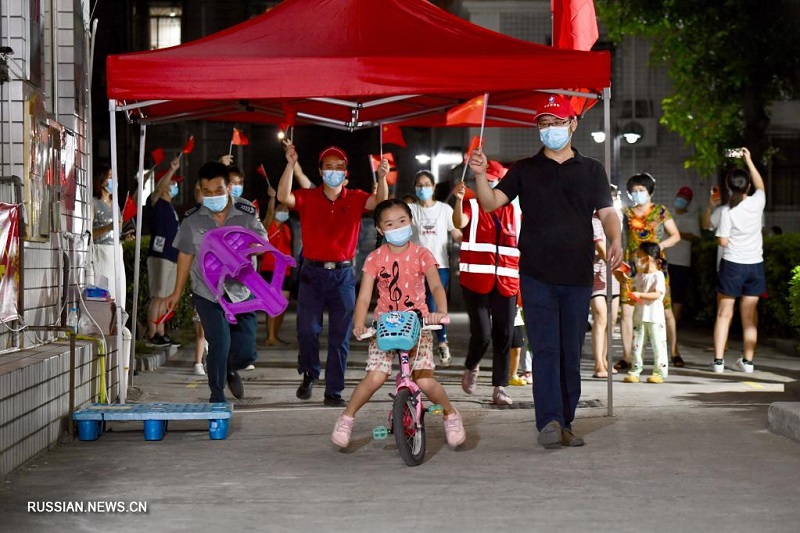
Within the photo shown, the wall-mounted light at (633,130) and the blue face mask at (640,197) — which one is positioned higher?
the wall-mounted light at (633,130)

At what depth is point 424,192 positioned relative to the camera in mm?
14953

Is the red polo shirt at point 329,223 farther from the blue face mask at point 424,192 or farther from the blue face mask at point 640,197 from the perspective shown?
the blue face mask at point 424,192

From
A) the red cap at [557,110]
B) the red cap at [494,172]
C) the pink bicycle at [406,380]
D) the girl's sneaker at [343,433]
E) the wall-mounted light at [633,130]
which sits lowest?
the girl's sneaker at [343,433]

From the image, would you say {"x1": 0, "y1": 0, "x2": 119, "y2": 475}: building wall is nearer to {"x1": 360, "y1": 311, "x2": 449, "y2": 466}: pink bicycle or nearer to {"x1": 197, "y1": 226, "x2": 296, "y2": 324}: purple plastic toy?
{"x1": 197, "y1": 226, "x2": 296, "y2": 324}: purple plastic toy

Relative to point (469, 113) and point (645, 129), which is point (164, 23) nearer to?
point (645, 129)

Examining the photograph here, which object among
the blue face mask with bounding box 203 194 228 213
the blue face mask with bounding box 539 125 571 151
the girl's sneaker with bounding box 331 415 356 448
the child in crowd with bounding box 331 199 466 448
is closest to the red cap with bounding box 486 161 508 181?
the blue face mask with bounding box 203 194 228 213

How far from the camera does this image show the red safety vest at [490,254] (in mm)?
10984

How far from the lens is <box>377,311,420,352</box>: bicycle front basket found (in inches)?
316

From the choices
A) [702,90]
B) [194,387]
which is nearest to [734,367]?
[194,387]

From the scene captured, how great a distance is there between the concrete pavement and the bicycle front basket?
0.71 m

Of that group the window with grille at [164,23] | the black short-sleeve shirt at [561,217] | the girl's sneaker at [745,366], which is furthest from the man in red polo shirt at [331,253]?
the window with grille at [164,23]

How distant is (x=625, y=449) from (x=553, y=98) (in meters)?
2.38

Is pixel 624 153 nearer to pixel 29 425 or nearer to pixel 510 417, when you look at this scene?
Result: pixel 510 417

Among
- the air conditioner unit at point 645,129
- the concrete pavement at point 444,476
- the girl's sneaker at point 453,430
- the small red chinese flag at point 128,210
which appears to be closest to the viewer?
the concrete pavement at point 444,476
